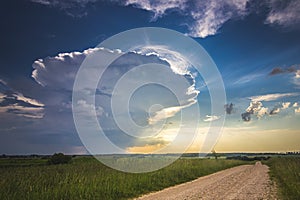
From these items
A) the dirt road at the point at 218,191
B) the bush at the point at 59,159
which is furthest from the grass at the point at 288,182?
the bush at the point at 59,159

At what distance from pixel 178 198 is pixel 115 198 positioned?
3448mm

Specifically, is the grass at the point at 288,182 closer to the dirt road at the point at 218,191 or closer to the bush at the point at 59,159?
the dirt road at the point at 218,191

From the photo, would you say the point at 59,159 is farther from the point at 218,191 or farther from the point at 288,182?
the point at 218,191

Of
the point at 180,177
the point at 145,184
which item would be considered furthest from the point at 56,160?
the point at 145,184

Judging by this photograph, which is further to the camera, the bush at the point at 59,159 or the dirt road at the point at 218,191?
the bush at the point at 59,159

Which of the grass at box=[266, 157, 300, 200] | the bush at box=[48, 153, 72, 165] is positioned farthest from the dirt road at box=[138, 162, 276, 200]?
the bush at box=[48, 153, 72, 165]

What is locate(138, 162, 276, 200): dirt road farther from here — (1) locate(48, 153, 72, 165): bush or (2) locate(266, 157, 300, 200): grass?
(1) locate(48, 153, 72, 165): bush

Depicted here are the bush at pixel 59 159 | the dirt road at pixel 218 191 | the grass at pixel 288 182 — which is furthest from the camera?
the bush at pixel 59 159

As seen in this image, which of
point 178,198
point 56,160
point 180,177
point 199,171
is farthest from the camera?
point 56,160

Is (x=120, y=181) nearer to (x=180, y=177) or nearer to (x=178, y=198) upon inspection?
(x=178, y=198)

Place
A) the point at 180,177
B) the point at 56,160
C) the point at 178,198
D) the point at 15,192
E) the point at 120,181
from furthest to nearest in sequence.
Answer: the point at 56,160 → the point at 180,177 → the point at 120,181 → the point at 178,198 → the point at 15,192

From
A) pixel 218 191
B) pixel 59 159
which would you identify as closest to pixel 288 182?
pixel 218 191

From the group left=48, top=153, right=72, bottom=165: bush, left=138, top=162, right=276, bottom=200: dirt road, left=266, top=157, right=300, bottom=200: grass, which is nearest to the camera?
left=138, top=162, right=276, bottom=200: dirt road

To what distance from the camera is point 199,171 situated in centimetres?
3341
